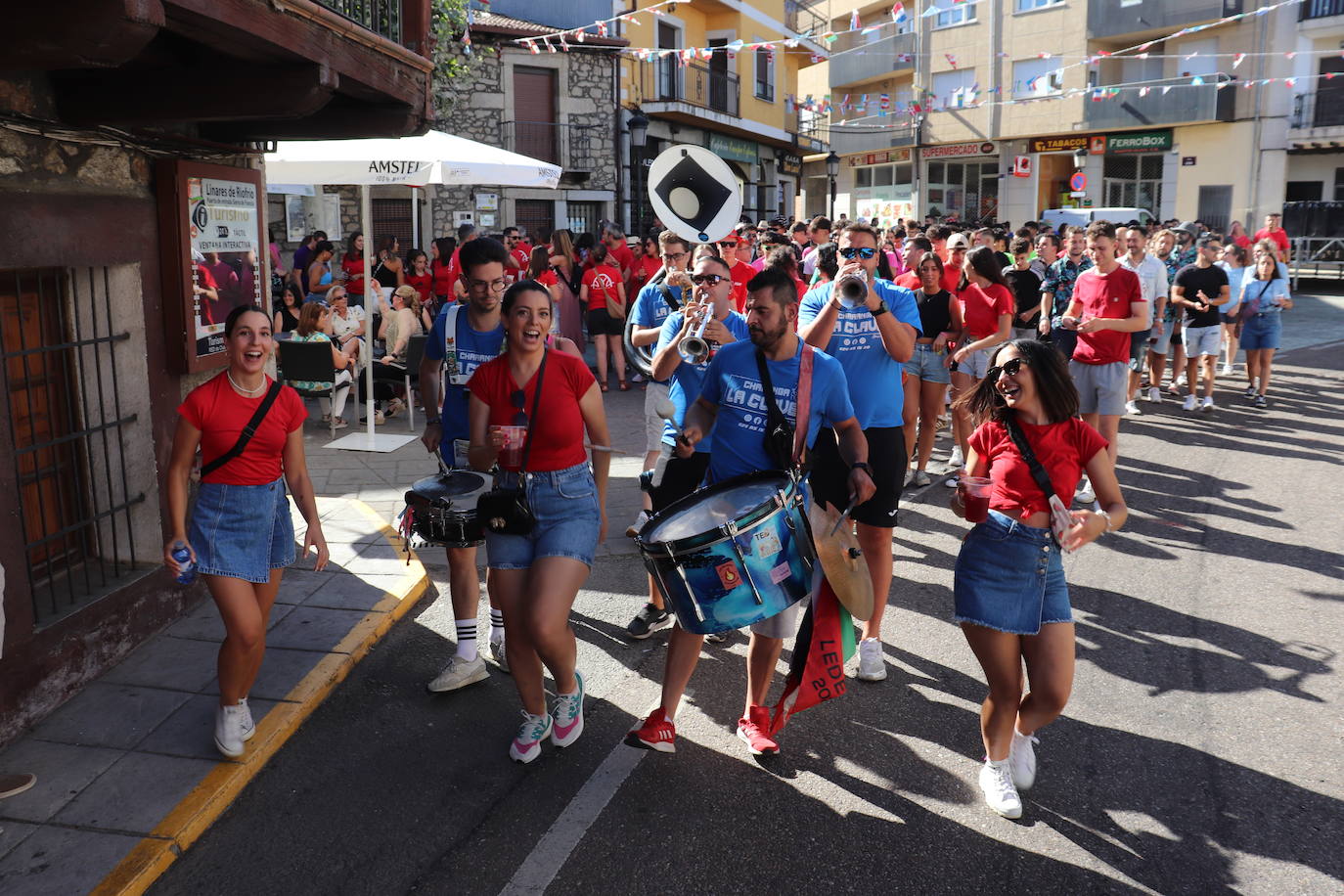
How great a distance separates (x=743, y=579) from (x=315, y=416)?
8.84 meters

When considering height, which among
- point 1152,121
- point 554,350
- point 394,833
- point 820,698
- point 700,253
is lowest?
point 394,833

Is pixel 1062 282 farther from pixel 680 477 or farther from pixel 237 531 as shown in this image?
pixel 237 531

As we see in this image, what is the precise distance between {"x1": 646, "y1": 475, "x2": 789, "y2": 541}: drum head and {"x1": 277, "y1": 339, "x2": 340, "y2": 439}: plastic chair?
6383 mm

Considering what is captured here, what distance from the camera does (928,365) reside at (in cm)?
796

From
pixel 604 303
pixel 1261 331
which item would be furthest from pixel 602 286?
pixel 1261 331

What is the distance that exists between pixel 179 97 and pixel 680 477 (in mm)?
2775

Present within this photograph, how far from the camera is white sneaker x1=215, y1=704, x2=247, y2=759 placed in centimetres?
402

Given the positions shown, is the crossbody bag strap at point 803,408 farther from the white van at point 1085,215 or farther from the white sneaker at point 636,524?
the white van at point 1085,215

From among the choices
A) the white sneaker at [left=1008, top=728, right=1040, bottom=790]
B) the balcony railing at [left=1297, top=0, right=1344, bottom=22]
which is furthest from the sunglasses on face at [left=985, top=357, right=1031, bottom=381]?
the balcony railing at [left=1297, top=0, right=1344, bottom=22]

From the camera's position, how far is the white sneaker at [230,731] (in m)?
4.02

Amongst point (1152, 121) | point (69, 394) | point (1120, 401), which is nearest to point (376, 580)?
point (69, 394)

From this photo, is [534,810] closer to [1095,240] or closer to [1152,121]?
[1095,240]

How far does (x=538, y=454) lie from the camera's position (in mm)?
3992

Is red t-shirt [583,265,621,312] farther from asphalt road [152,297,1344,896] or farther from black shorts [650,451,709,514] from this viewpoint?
black shorts [650,451,709,514]
